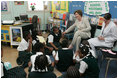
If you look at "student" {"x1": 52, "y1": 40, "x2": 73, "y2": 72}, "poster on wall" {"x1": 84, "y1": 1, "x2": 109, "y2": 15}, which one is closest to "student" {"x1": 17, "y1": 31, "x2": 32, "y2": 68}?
"student" {"x1": 52, "y1": 40, "x2": 73, "y2": 72}

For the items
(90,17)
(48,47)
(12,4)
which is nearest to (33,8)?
(12,4)

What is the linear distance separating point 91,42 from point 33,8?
4238 mm

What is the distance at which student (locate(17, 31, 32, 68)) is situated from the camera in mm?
2832

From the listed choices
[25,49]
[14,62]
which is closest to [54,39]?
[25,49]

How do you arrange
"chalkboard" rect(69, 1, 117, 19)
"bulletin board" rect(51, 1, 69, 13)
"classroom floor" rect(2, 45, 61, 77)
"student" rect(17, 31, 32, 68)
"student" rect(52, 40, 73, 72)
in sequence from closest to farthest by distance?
"student" rect(52, 40, 73, 72) → "student" rect(17, 31, 32, 68) → "classroom floor" rect(2, 45, 61, 77) → "chalkboard" rect(69, 1, 117, 19) → "bulletin board" rect(51, 1, 69, 13)

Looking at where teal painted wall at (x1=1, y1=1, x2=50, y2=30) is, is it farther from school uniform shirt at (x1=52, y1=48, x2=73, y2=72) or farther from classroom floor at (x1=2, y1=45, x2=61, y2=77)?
school uniform shirt at (x1=52, y1=48, x2=73, y2=72)

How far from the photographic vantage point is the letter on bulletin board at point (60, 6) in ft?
17.6

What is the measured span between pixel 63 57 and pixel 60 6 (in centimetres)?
383

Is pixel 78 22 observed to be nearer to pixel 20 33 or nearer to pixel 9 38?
pixel 20 33

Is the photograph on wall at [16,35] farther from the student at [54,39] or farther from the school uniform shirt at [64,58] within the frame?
the school uniform shirt at [64,58]

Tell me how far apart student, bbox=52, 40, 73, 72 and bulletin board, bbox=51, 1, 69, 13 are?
10.9 ft

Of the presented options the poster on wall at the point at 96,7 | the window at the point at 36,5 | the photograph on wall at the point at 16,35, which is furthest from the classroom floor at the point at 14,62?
the window at the point at 36,5

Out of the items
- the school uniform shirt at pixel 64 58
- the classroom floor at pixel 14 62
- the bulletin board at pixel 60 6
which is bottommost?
the classroom floor at pixel 14 62

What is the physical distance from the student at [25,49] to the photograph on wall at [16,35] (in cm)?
104
